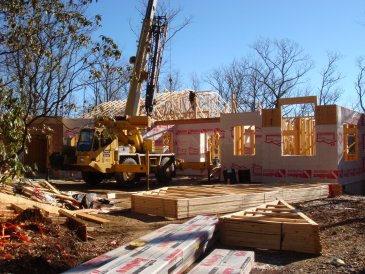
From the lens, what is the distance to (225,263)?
5.85 meters

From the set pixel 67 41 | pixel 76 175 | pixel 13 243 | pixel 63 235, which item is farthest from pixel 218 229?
pixel 76 175

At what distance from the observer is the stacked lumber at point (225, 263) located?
5.51 metres

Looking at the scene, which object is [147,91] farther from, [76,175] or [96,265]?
[96,265]

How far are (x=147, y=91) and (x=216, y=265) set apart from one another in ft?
49.1

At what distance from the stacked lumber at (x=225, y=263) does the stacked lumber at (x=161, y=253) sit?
325mm

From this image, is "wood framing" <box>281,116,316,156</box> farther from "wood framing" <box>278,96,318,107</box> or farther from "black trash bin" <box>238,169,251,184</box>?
"black trash bin" <box>238,169,251,184</box>

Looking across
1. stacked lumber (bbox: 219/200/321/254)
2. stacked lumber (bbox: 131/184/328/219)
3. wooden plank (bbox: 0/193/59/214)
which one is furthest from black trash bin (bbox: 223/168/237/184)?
stacked lumber (bbox: 219/200/321/254)

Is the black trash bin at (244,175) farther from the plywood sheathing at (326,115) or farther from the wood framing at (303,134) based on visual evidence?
the plywood sheathing at (326,115)

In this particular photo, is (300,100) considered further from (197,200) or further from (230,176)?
(197,200)

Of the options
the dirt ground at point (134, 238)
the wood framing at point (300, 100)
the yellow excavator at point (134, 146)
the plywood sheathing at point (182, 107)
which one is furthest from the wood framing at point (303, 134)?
the dirt ground at point (134, 238)

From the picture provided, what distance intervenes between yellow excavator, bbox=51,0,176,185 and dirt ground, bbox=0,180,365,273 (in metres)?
6.31

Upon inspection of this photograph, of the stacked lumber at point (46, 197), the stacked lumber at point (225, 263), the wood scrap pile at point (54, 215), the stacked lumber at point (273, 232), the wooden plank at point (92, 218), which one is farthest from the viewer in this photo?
the stacked lumber at point (46, 197)

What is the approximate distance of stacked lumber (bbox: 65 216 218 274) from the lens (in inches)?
204

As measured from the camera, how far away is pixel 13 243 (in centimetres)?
714
